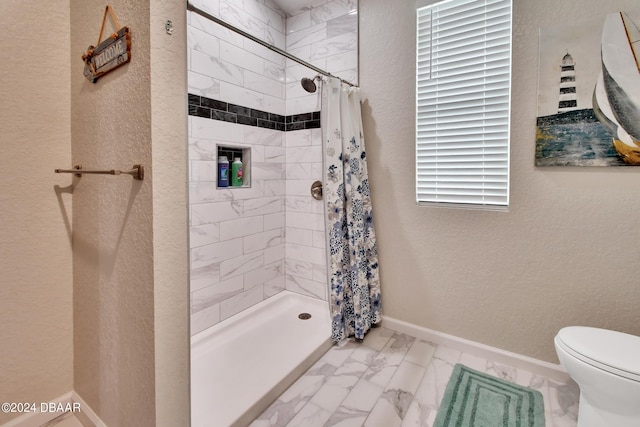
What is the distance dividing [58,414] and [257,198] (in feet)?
5.58

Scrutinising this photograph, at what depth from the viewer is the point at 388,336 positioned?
2.20 metres

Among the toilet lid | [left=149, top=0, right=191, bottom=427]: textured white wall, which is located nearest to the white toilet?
the toilet lid

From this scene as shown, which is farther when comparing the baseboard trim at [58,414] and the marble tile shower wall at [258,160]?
the marble tile shower wall at [258,160]

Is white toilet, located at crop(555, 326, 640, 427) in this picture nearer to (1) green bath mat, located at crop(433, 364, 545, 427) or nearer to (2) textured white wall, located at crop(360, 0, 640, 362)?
(1) green bath mat, located at crop(433, 364, 545, 427)

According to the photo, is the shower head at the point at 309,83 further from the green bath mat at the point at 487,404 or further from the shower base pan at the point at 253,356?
the green bath mat at the point at 487,404

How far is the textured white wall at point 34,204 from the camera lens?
133cm

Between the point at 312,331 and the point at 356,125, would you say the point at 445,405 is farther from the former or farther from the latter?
the point at 356,125

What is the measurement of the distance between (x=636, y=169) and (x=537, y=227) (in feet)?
1.60

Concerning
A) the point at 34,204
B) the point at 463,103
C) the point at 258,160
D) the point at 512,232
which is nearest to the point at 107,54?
the point at 34,204

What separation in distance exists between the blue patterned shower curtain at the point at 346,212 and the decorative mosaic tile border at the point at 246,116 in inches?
22.5

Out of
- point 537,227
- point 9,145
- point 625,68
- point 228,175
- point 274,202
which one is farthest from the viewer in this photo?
point 274,202

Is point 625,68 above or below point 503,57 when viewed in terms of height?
below

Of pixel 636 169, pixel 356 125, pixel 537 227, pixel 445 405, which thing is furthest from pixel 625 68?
pixel 445 405

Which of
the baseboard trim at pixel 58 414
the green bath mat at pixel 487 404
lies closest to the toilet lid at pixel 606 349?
the green bath mat at pixel 487 404
